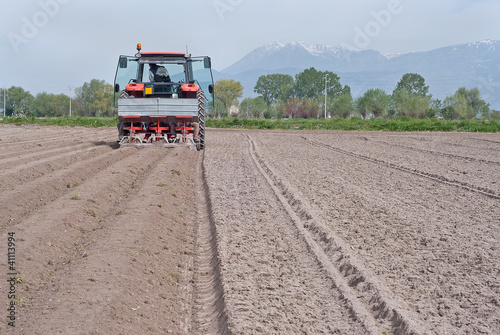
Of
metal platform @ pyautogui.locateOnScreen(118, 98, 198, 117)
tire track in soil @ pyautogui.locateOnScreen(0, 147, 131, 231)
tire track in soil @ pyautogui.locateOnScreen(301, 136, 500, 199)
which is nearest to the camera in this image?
tire track in soil @ pyautogui.locateOnScreen(0, 147, 131, 231)

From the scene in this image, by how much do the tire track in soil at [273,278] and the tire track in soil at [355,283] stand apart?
0.06m

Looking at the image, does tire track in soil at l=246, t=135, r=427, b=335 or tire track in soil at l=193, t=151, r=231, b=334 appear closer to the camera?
tire track in soil at l=246, t=135, r=427, b=335

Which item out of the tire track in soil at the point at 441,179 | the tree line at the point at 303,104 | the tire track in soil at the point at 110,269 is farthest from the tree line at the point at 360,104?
the tire track in soil at the point at 110,269

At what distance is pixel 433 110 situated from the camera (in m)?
71.4

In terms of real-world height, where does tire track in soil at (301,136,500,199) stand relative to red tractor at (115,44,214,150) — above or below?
below

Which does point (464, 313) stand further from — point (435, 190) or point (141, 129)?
point (141, 129)

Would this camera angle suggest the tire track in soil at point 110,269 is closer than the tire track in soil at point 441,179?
Yes

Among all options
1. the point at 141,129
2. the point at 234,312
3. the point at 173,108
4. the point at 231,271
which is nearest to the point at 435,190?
the point at 231,271

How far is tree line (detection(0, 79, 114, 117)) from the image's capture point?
82625mm

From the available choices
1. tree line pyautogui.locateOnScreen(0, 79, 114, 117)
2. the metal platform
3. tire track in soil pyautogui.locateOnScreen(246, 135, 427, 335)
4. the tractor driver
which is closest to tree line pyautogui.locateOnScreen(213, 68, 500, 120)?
tree line pyautogui.locateOnScreen(0, 79, 114, 117)

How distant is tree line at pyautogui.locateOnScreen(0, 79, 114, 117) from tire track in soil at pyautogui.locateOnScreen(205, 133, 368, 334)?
7358 centimetres

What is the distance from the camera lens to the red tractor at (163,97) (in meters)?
15.1

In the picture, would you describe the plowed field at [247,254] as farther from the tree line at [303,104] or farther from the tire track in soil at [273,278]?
the tree line at [303,104]

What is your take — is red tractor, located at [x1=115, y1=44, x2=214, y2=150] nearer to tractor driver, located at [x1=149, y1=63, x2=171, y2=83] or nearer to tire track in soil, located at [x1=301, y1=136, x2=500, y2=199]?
tractor driver, located at [x1=149, y1=63, x2=171, y2=83]
